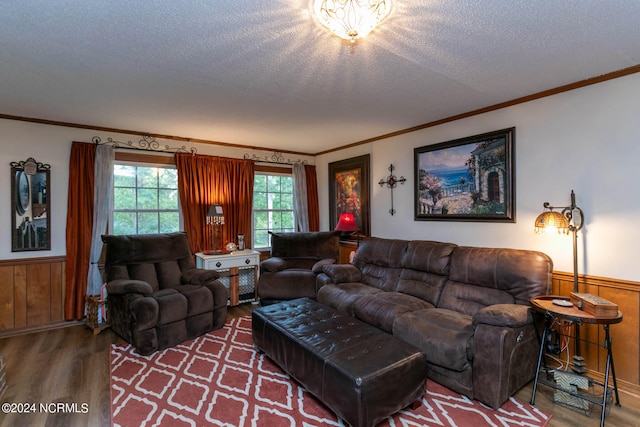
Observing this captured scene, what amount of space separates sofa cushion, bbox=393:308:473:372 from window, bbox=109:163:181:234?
3.38 m

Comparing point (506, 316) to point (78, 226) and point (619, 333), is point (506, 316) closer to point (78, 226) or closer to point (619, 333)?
point (619, 333)

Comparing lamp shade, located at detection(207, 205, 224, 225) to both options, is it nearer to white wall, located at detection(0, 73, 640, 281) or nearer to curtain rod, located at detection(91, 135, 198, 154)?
curtain rod, located at detection(91, 135, 198, 154)

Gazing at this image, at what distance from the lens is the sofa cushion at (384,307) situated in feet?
8.86

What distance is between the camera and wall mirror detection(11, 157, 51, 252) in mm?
3402

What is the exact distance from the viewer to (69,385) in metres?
2.38

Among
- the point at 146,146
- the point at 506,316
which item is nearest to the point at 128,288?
the point at 146,146

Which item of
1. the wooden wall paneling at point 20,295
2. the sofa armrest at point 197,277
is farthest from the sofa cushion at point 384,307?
the wooden wall paneling at point 20,295

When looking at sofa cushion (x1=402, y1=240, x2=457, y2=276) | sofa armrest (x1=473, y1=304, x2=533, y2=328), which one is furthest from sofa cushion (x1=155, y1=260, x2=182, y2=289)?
sofa armrest (x1=473, y1=304, x2=533, y2=328)

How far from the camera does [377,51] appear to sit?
202 cm

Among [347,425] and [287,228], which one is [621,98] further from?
[287,228]

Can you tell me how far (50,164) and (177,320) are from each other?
7.89 feet

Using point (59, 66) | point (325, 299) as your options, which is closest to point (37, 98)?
point (59, 66)

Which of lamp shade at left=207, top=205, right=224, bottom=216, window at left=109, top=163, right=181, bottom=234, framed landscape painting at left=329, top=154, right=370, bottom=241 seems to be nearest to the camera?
window at left=109, top=163, right=181, bottom=234

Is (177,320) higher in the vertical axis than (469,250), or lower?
lower
